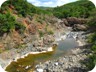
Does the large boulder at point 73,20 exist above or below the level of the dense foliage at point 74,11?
below

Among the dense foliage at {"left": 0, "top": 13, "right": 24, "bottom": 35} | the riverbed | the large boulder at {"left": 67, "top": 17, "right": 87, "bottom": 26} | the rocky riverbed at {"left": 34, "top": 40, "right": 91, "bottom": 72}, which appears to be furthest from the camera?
the large boulder at {"left": 67, "top": 17, "right": 87, "bottom": 26}

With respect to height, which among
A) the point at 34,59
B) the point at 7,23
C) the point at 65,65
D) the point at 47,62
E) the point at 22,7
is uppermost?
the point at 22,7

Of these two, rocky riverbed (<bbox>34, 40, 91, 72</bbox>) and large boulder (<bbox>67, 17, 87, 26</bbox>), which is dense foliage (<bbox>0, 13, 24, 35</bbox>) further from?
large boulder (<bbox>67, 17, 87, 26</bbox>)

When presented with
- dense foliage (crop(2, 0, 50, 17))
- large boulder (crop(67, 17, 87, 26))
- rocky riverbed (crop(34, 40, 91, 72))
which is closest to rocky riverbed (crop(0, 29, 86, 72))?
rocky riverbed (crop(34, 40, 91, 72))

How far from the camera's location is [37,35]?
64.8ft

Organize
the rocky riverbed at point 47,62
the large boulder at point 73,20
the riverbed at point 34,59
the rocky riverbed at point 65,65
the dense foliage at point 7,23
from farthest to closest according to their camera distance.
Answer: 1. the large boulder at point 73,20
2. the dense foliage at point 7,23
3. the riverbed at point 34,59
4. the rocky riverbed at point 47,62
5. the rocky riverbed at point 65,65

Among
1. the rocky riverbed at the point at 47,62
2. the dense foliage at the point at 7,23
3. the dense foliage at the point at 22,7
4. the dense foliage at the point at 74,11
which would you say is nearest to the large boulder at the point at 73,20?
the dense foliage at the point at 74,11

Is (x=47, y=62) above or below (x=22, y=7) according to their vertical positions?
below

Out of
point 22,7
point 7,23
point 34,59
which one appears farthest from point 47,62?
point 22,7

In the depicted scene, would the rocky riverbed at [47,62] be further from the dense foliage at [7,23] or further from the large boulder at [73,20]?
the large boulder at [73,20]

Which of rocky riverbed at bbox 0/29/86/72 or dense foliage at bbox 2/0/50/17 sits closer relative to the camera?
rocky riverbed at bbox 0/29/86/72

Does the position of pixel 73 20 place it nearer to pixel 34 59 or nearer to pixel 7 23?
pixel 7 23

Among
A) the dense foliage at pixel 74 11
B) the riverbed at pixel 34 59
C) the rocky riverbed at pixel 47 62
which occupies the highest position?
the dense foliage at pixel 74 11

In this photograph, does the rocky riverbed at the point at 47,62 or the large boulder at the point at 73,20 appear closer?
the rocky riverbed at the point at 47,62
